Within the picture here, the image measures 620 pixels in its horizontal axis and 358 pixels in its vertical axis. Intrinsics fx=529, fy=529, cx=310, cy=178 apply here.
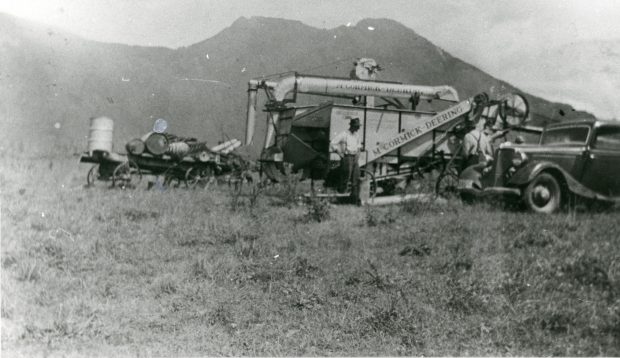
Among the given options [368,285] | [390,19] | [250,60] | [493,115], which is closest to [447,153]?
[493,115]

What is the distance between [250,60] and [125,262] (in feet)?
29.5

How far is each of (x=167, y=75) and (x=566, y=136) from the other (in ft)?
62.8

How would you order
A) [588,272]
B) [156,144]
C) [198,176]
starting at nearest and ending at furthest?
[588,272], [156,144], [198,176]

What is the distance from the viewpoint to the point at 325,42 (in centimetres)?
1043

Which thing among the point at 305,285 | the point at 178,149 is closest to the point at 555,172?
the point at 305,285

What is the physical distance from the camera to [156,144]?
11.6 meters

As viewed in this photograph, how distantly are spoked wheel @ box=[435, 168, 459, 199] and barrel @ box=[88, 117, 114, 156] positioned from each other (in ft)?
21.7

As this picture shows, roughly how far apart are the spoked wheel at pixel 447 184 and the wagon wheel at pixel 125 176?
6.15 metres

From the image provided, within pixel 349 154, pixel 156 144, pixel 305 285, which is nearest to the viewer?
pixel 305 285

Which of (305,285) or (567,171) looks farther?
(567,171)

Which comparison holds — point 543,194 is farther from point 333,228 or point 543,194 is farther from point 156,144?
point 156,144

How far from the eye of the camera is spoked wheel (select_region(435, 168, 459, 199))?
9.39 m

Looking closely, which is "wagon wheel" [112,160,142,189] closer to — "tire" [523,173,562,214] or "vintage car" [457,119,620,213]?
"vintage car" [457,119,620,213]

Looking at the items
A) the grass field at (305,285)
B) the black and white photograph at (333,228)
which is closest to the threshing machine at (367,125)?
the black and white photograph at (333,228)
